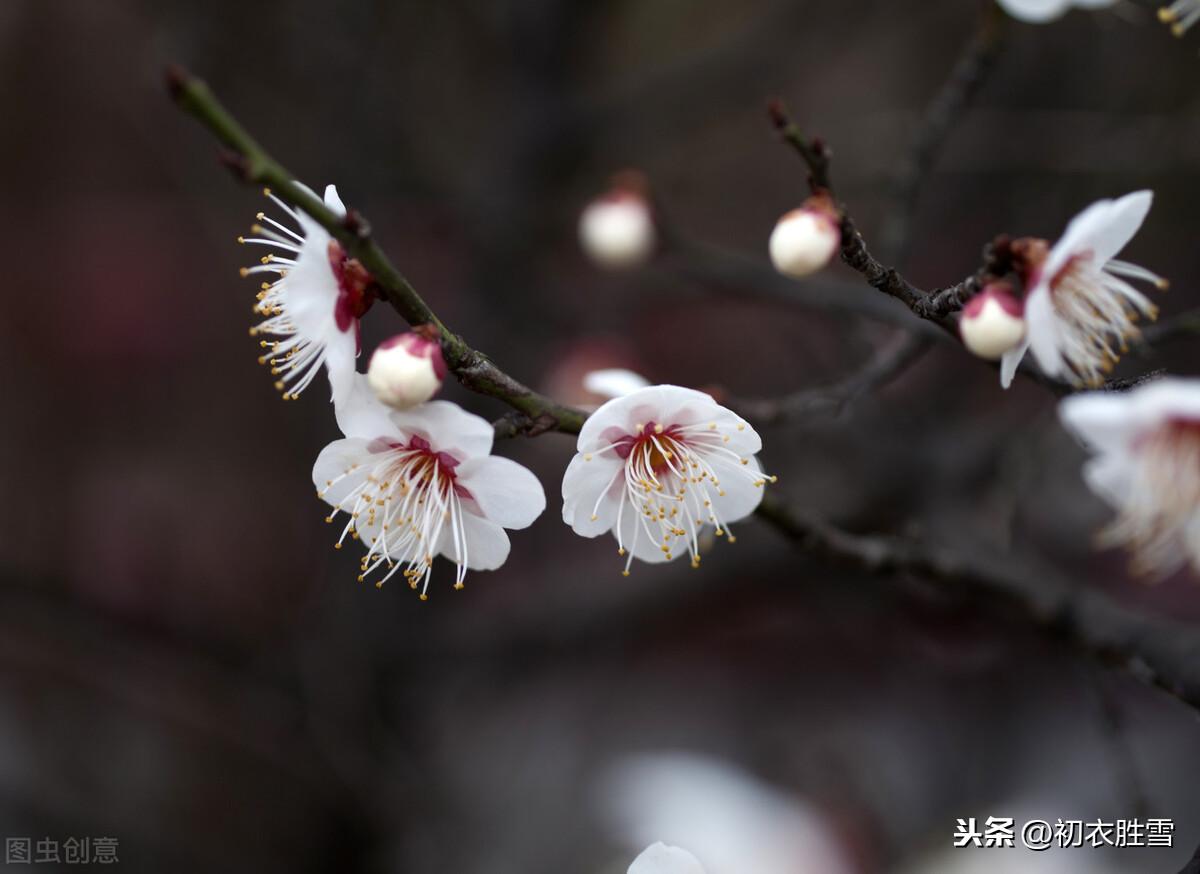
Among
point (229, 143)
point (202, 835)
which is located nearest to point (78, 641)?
point (202, 835)

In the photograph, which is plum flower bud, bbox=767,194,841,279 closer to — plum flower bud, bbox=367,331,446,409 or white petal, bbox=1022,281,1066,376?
white petal, bbox=1022,281,1066,376

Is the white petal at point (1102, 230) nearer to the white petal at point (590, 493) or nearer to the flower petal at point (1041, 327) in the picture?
the flower petal at point (1041, 327)

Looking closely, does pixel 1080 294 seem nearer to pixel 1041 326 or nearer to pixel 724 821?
pixel 1041 326

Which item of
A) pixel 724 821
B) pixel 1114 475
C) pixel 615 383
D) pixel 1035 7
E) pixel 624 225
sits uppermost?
pixel 624 225

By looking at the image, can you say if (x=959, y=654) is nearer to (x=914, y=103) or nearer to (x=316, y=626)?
(x=316, y=626)

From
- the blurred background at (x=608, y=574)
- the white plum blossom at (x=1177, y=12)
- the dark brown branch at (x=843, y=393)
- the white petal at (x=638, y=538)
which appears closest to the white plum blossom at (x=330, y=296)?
the white petal at (x=638, y=538)

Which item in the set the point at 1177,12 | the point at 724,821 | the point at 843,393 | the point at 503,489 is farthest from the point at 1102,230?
the point at 724,821
